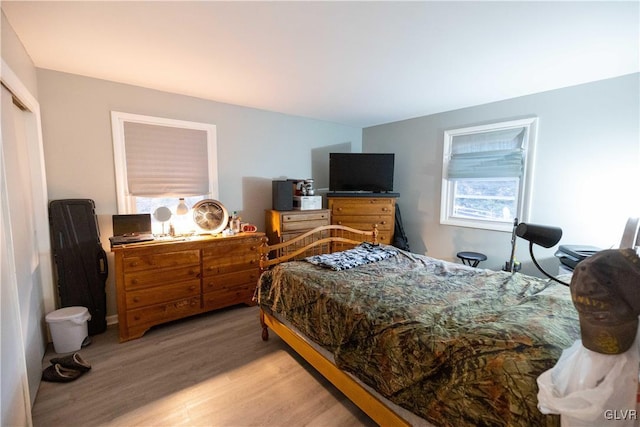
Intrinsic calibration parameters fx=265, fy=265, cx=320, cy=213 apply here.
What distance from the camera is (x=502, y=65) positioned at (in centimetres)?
227

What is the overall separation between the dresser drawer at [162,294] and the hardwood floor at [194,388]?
0.34 metres

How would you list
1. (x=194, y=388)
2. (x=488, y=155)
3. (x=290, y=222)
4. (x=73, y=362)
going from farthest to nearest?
(x=290, y=222) → (x=488, y=155) → (x=73, y=362) → (x=194, y=388)

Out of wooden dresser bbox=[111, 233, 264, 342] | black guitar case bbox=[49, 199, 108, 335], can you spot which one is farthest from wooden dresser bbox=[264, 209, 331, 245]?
black guitar case bbox=[49, 199, 108, 335]

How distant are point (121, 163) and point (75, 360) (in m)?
1.77

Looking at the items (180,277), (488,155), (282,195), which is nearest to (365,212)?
(282,195)

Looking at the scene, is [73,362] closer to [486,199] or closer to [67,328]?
[67,328]

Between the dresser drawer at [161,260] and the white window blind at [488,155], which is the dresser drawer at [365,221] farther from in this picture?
the dresser drawer at [161,260]

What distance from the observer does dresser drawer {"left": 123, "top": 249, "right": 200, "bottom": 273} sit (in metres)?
2.39

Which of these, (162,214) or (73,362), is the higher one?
(162,214)

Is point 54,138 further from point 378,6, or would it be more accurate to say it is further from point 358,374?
point 358,374

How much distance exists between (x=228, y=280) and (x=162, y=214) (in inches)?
39.0

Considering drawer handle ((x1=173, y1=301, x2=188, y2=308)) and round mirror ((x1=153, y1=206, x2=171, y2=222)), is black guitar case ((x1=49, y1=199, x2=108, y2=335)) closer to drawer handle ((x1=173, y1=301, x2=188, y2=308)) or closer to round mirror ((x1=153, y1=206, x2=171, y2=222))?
round mirror ((x1=153, y1=206, x2=171, y2=222))

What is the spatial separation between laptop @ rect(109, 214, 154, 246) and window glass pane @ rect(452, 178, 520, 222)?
3825 millimetres

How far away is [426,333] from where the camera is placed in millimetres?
1264
